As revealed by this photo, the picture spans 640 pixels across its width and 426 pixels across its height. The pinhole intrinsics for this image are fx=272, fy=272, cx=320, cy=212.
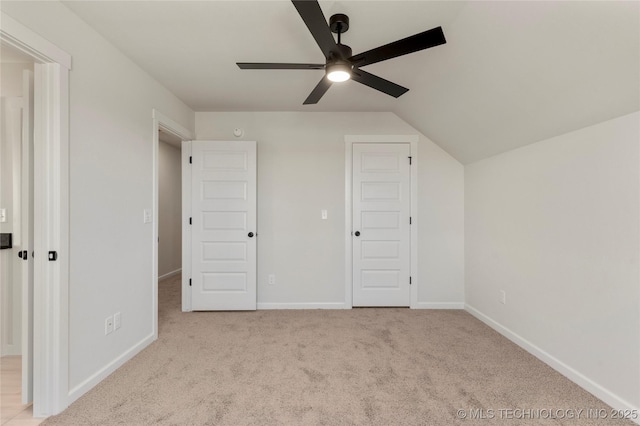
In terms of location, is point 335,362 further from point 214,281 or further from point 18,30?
point 18,30

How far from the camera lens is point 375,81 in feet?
5.99

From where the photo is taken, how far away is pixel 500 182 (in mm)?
2748

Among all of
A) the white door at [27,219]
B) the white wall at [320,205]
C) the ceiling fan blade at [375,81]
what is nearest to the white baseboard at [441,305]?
the white wall at [320,205]

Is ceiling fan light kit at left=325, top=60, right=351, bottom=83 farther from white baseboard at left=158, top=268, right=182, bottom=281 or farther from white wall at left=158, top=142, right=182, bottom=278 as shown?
white baseboard at left=158, top=268, right=182, bottom=281

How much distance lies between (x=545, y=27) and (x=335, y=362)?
258 cm

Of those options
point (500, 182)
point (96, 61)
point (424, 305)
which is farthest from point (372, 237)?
point (96, 61)

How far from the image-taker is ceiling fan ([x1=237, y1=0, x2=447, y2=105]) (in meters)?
1.27

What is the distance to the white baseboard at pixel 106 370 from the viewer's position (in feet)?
5.79

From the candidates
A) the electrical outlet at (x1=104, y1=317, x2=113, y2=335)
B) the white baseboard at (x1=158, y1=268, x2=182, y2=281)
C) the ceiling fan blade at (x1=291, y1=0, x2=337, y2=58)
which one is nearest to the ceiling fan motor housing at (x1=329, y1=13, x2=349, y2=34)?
the ceiling fan blade at (x1=291, y1=0, x2=337, y2=58)

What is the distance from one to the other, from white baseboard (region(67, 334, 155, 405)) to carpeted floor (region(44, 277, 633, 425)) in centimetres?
5

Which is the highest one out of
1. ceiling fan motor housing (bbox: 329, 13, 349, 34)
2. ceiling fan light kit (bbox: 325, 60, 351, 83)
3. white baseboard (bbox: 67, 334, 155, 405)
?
ceiling fan motor housing (bbox: 329, 13, 349, 34)

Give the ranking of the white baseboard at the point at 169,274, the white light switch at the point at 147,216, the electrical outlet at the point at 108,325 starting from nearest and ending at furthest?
1. the electrical outlet at the point at 108,325
2. the white light switch at the point at 147,216
3. the white baseboard at the point at 169,274

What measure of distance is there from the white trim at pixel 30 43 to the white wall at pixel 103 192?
0.17 ft

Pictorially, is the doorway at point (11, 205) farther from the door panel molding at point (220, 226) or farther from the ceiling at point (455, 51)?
the door panel molding at point (220, 226)
